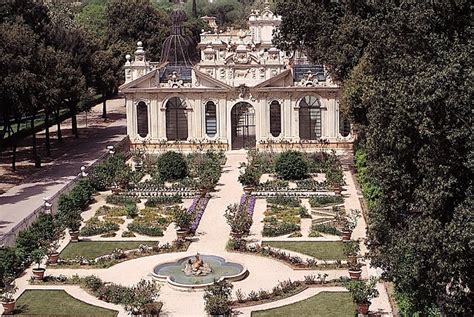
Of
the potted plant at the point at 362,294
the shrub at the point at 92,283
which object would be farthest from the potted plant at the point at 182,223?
the potted plant at the point at 362,294

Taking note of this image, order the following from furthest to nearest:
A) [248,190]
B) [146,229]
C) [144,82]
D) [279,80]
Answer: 1. [144,82]
2. [279,80]
3. [248,190]
4. [146,229]

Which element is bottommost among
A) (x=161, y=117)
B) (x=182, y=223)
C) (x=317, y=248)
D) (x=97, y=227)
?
(x=317, y=248)

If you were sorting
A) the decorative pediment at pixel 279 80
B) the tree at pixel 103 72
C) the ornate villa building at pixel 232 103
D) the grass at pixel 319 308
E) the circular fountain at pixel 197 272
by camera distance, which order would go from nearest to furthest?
the grass at pixel 319 308 < the circular fountain at pixel 197 272 < the decorative pediment at pixel 279 80 < the ornate villa building at pixel 232 103 < the tree at pixel 103 72

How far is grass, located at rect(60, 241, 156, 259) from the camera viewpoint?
117ft

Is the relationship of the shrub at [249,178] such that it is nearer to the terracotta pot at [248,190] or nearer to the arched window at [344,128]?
the terracotta pot at [248,190]

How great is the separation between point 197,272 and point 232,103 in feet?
88.0

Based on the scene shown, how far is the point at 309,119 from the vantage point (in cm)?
5797

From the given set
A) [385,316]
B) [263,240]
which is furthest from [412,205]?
[263,240]

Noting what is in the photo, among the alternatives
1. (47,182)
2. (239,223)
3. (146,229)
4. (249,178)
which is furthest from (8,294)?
(47,182)

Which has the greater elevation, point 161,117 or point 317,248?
point 161,117

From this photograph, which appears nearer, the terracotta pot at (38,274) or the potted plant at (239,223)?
the terracotta pot at (38,274)

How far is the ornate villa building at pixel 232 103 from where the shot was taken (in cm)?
5703

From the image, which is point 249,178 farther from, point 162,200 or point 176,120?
point 176,120

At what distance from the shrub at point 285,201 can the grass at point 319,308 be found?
1402cm
